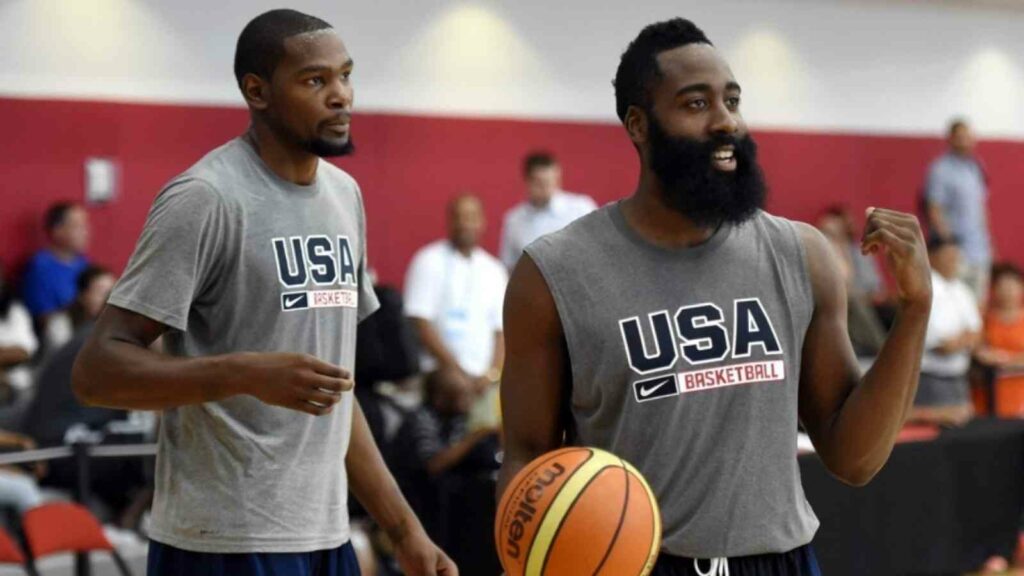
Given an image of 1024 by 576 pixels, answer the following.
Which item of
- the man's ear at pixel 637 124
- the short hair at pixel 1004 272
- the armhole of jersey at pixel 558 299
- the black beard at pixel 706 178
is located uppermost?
the man's ear at pixel 637 124

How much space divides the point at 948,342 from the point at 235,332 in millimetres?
9199

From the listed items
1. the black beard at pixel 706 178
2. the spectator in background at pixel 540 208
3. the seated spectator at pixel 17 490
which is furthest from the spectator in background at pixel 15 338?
the black beard at pixel 706 178

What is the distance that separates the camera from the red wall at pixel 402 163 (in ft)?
39.1

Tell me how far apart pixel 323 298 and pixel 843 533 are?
4533 mm

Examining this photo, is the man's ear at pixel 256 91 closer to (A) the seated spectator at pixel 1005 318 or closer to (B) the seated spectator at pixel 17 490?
(B) the seated spectator at pixel 17 490

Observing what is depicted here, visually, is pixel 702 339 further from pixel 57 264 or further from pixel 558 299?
pixel 57 264

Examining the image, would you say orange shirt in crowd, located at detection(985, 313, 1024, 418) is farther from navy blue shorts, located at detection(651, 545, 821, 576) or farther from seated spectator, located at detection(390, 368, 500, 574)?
navy blue shorts, located at detection(651, 545, 821, 576)

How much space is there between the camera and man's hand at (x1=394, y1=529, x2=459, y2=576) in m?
3.74

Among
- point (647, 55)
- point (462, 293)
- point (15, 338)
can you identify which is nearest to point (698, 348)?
point (647, 55)

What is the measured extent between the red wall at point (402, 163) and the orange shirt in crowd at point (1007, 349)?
6.86ft

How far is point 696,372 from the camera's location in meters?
3.11

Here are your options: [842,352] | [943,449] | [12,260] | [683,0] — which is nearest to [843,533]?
[943,449]

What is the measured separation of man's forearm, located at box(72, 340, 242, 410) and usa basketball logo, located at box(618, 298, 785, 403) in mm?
734

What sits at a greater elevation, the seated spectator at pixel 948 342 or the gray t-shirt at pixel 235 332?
the gray t-shirt at pixel 235 332
